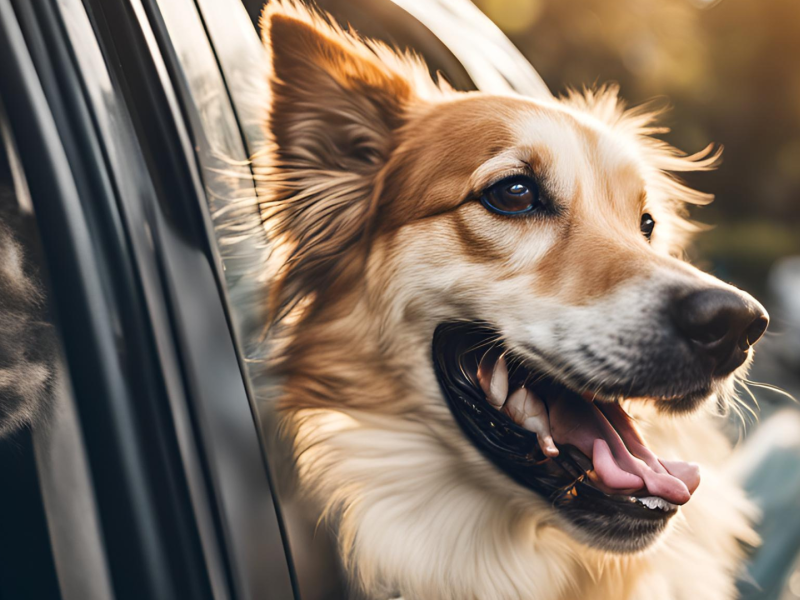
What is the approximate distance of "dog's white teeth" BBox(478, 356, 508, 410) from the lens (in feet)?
4.94

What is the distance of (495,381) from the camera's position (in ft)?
5.00

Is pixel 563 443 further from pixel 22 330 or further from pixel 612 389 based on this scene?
pixel 22 330

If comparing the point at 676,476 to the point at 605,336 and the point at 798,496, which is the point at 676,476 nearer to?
the point at 605,336

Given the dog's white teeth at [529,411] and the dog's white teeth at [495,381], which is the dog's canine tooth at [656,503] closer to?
the dog's white teeth at [529,411]

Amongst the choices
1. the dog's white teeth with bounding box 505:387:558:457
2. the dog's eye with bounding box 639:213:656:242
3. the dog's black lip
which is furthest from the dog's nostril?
the dog's eye with bounding box 639:213:656:242

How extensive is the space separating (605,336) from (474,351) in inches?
12.2

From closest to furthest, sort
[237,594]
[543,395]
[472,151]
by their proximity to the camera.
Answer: [237,594] < [543,395] < [472,151]

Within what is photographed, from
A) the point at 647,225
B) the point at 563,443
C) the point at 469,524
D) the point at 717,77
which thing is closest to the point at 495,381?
the point at 563,443

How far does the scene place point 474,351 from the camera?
5.26 ft

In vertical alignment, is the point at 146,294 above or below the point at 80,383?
above

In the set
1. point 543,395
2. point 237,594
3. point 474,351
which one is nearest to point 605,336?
point 543,395

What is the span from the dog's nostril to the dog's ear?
920 mm

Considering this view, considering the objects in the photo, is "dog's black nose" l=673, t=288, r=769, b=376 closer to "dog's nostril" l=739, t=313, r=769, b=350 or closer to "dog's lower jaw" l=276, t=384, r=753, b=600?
"dog's nostril" l=739, t=313, r=769, b=350

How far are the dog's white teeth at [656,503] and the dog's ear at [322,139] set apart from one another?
867mm
